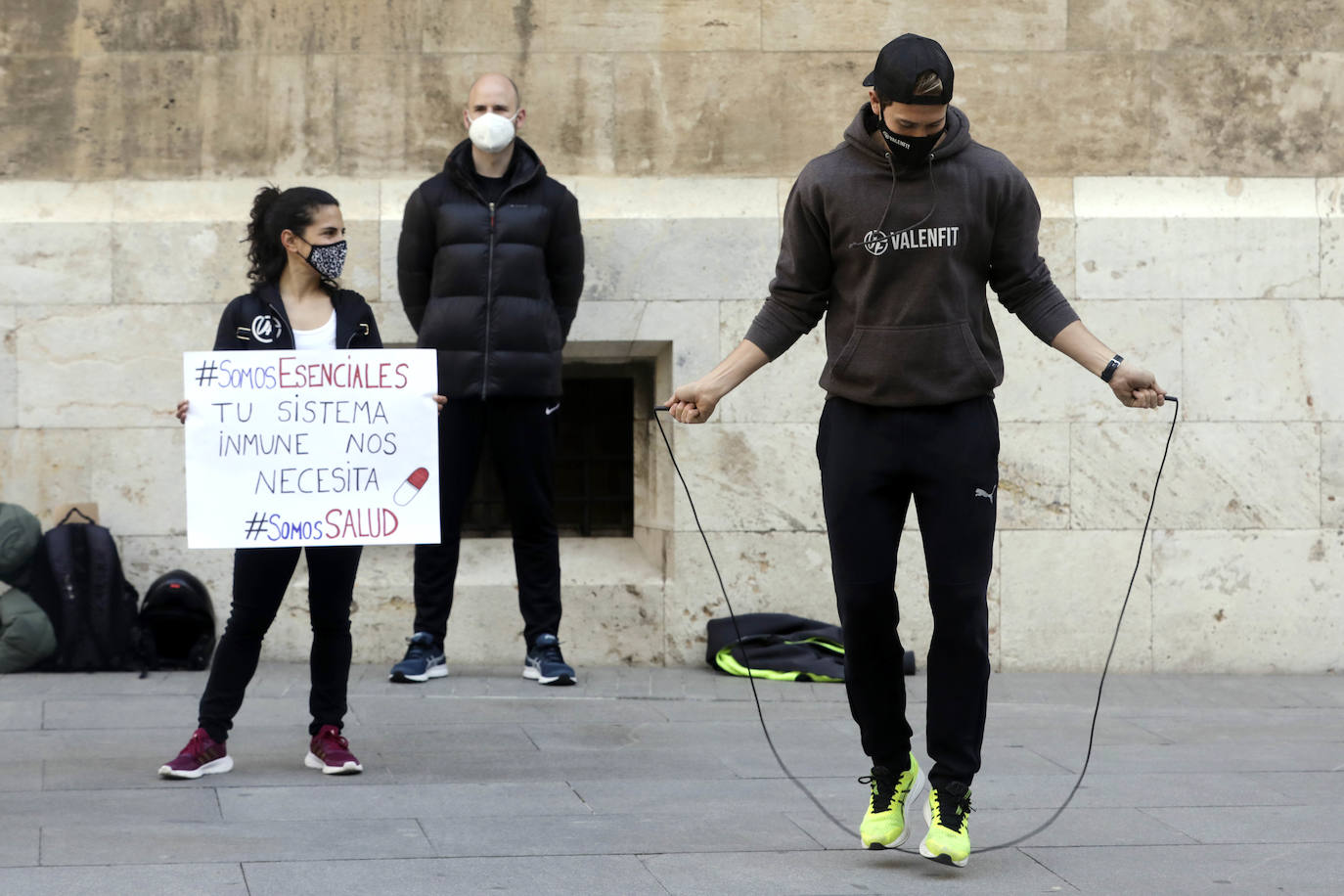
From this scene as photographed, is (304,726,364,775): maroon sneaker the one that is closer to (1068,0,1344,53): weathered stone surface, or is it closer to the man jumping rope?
the man jumping rope

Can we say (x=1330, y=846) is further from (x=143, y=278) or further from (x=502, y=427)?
(x=143, y=278)

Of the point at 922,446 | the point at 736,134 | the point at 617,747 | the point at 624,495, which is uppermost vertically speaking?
the point at 736,134

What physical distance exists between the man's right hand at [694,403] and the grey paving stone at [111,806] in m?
1.71

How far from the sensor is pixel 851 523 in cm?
436

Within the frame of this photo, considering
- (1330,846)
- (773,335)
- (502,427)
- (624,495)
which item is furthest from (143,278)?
(1330,846)

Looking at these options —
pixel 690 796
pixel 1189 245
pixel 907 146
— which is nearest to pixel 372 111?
pixel 1189 245

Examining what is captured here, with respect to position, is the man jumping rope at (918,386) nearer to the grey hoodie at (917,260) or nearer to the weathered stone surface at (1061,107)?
the grey hoodie at (917,260)

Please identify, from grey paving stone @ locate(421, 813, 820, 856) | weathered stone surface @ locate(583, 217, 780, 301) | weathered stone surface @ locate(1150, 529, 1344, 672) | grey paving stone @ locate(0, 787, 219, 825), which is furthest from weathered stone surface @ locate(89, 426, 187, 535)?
weathered stone surface @ locate(1150, 529, 1344, 672)

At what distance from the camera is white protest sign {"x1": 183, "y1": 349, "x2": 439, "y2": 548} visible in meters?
5.39

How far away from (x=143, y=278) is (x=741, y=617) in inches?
117

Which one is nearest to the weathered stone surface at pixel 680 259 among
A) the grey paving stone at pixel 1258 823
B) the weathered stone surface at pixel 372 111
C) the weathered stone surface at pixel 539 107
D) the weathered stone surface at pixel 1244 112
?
the weathered stone surface at pixel 539 107

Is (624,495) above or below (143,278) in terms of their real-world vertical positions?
below

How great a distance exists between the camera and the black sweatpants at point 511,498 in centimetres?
712

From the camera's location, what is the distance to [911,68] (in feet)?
13.4
